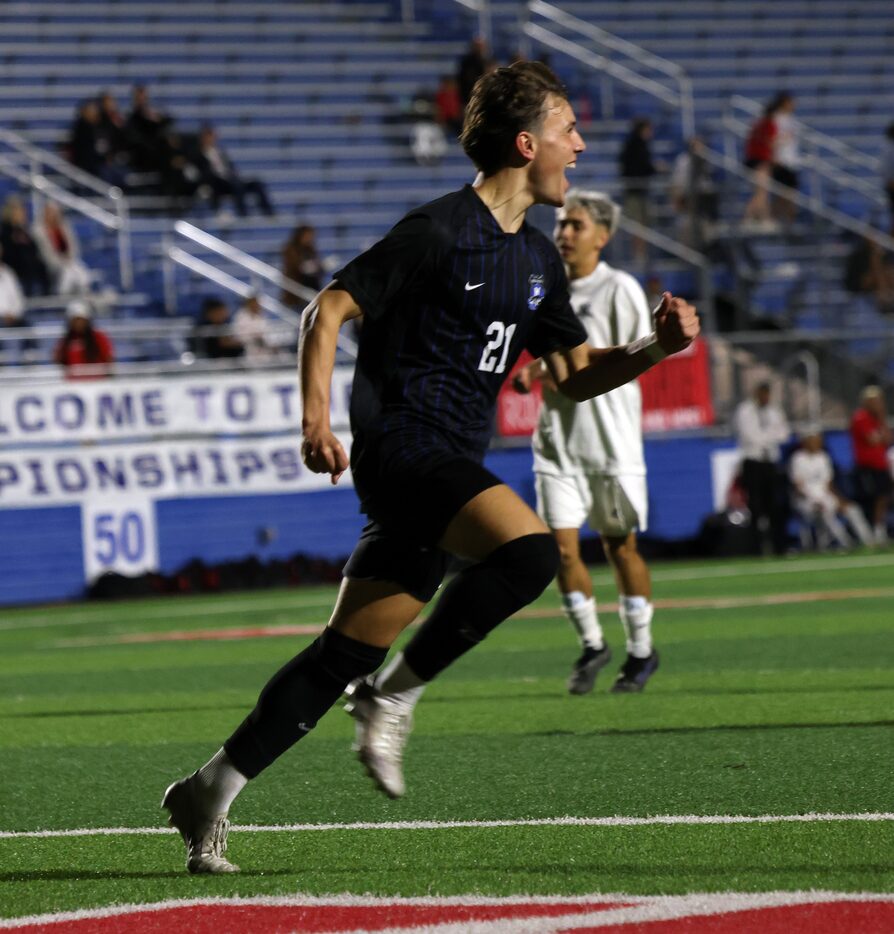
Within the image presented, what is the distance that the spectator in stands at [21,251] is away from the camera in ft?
69.1

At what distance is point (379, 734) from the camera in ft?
16.3

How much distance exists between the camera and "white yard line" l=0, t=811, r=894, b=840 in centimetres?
541

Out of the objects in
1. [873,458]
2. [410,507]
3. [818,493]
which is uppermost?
[410,507]

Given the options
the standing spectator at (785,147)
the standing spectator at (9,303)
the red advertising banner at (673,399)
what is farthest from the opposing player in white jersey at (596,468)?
the standing spectator at (785,147)

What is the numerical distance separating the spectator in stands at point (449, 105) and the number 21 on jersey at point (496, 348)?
2202 cm

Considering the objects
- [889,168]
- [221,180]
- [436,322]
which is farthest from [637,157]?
[436,322]

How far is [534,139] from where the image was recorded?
17.2 feet

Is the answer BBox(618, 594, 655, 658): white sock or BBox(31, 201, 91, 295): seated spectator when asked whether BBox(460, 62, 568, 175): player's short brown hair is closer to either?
BBox(618, 594, 655, 658): white sock

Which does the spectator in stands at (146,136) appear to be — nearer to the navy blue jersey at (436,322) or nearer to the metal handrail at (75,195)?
the metal handrail at (75,195)

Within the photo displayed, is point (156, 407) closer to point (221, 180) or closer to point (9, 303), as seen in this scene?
point (9, 303)

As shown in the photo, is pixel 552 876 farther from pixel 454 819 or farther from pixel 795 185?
pixel 795 185

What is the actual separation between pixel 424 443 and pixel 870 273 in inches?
800

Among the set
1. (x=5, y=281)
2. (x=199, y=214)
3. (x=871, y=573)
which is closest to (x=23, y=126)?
(x=199, y=214)

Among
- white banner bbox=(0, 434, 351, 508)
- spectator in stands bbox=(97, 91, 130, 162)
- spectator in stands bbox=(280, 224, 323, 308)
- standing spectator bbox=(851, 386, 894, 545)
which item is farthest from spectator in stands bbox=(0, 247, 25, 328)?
standing spectator bbox=(851, 386, 894, 545)
